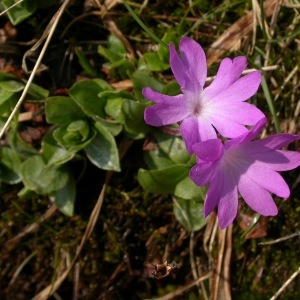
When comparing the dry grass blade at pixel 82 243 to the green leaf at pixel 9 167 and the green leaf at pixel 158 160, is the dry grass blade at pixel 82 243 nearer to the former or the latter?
the green leaf at pixel 158 160

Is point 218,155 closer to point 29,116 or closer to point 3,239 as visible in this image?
point 29,116

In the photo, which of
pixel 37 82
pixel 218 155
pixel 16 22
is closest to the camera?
pixel 218 155

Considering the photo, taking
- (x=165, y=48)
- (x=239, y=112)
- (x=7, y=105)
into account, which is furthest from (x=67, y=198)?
(x=239, y=112)

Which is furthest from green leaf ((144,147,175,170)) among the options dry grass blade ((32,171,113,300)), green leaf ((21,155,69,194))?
green leaf ((21,155,69,194))

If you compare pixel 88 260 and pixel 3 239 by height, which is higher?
pixel 3 239

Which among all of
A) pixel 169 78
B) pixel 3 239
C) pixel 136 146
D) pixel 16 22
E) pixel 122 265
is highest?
pixel 16 22

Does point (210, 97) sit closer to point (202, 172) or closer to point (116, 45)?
point (202, 172)

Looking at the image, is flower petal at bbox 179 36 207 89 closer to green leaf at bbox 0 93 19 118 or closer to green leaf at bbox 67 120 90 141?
green leaf at bbox 67 120 90 141

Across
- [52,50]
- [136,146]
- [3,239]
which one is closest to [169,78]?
[136,146]
